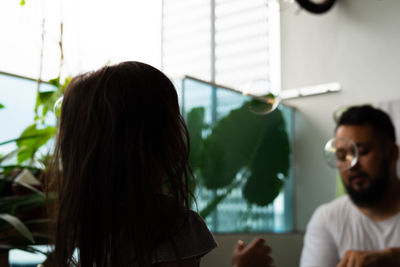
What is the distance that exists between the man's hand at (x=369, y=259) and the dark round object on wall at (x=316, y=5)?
123 centimetres

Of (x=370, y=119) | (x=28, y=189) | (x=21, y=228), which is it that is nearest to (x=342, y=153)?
(x=370, y=119)

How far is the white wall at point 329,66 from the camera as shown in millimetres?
2357

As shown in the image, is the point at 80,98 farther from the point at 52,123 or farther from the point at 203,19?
the point at 203,19

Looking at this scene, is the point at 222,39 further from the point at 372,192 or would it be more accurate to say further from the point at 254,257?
the point at 254,257

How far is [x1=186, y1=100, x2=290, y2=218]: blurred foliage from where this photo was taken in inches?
70.1

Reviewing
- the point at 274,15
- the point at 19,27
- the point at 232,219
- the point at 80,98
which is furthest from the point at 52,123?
the point at 274,15

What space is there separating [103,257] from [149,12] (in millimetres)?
1720

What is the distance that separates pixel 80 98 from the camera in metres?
0.54

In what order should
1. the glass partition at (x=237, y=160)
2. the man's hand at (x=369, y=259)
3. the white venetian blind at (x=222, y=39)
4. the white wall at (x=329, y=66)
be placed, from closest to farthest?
the man's hand at (x=369, y=259) < the glass partition at (x=237, y=160) < the white wall at (x=329, y=66) < the white venetian blind at (x=222, y=39)

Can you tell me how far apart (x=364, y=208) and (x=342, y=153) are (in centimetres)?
20

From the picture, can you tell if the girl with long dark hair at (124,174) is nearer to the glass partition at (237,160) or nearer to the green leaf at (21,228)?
the green leaf at (21,228)

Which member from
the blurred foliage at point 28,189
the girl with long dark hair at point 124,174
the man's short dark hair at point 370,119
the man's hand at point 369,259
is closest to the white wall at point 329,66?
the man's short dark hair at point 370,119

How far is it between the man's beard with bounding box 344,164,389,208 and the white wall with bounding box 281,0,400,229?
0.69m

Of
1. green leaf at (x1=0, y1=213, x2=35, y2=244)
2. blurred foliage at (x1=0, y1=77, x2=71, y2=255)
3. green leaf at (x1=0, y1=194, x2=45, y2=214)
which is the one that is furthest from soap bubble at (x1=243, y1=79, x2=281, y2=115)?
green leaf at (x1=0, y1=213, x2=35, y2=244)
